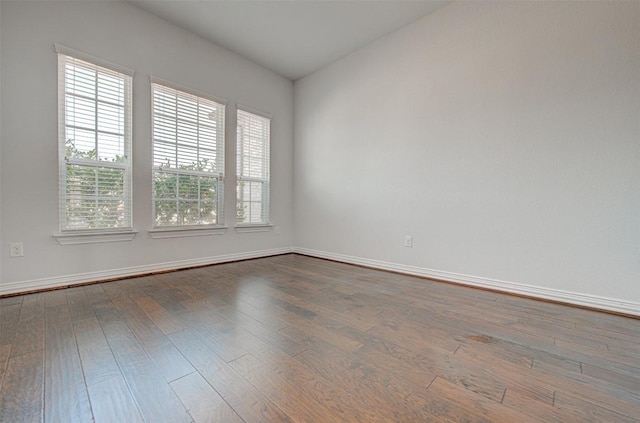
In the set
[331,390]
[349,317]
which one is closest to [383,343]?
[349,317]

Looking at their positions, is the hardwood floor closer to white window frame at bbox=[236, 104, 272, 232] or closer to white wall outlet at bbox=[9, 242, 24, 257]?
white wall outlet at bbox=[9, 242, 24, 257]

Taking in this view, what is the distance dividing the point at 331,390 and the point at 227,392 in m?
0.42

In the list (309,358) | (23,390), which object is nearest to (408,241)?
(309,358)

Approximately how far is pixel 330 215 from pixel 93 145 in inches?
109

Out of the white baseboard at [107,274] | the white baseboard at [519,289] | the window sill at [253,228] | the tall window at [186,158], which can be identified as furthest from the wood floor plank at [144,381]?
the white baseboard at [519,289]

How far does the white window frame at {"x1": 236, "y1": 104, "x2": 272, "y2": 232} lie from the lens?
3.68m

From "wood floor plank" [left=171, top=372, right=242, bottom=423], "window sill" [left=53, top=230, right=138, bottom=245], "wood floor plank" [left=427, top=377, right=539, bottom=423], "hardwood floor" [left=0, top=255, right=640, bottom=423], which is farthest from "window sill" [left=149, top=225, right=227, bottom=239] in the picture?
"wood floor plank" [left=427, top=377, right=539, bottom=423]

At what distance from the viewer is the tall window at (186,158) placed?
2.96m

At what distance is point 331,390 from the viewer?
1.08m

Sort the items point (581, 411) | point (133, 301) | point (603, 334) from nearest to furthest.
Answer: point (581, 411) → point (603, 334) → point (133, 301)

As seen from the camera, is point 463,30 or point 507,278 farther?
point 463,30

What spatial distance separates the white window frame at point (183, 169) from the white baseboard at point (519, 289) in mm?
2000

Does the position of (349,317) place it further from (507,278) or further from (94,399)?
(507,278)

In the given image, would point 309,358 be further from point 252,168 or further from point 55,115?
point 252,168
